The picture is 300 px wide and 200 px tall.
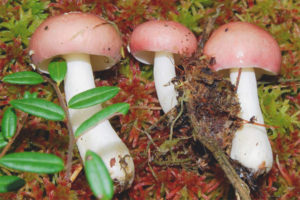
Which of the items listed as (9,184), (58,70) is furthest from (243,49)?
(9,184)

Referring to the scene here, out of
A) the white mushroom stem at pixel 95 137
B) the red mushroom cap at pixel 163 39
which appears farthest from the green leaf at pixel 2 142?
the red mushroom cap at pixel 163 39

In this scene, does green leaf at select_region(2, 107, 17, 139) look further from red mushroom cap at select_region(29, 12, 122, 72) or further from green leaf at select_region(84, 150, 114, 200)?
green leaf at select_region(84, 150, 114, 200)

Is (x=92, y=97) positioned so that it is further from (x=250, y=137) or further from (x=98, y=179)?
(x=250, y=137)

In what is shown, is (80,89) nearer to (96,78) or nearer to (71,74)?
(71,74)

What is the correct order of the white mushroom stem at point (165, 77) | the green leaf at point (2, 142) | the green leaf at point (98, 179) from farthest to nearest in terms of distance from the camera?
the white mushroom stem at point (165, 77), the green leaf at point (2, 142), the green leaf at point (98, 179)

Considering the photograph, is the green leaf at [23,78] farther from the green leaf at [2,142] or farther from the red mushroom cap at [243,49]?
the red mushroom cap at [243,49]

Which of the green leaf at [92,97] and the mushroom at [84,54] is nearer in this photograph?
the green leaf at [92,97]

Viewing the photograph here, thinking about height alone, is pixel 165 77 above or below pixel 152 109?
above
